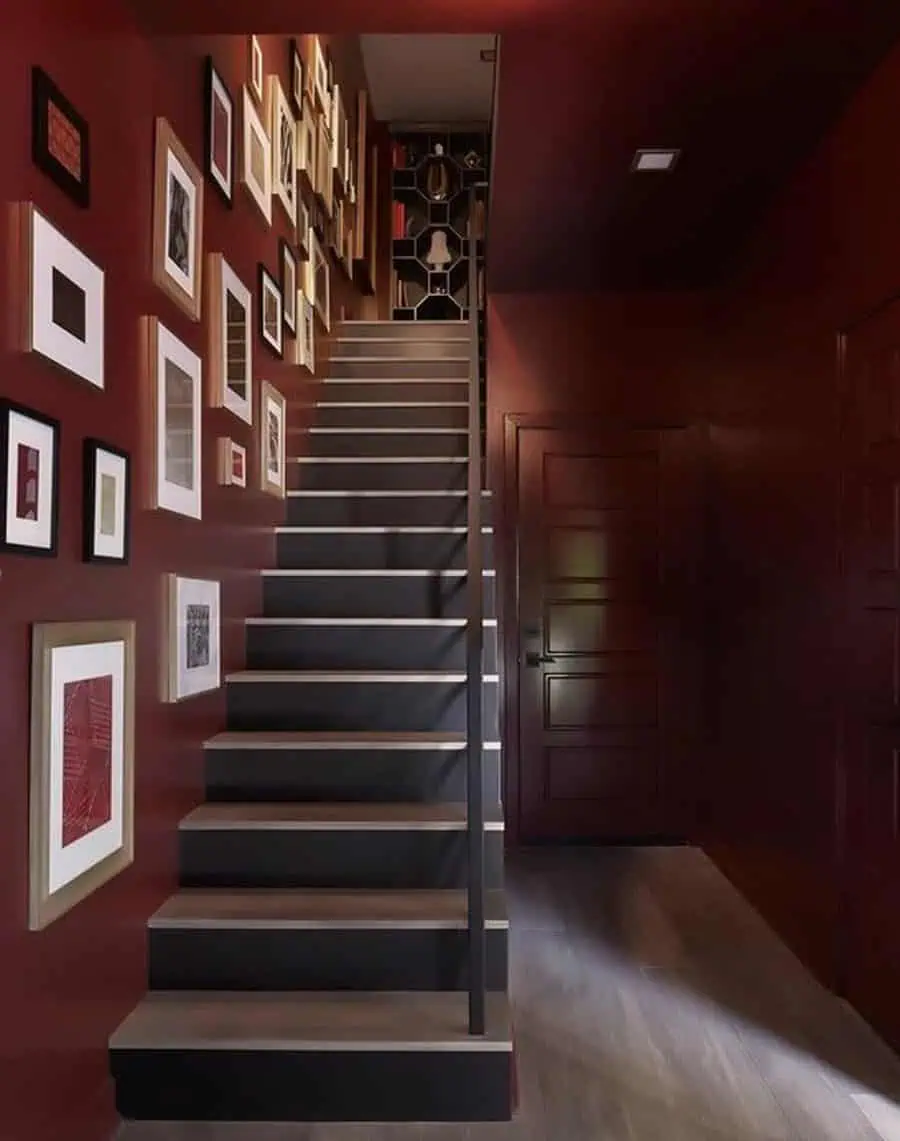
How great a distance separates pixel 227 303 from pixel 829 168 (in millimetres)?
2004

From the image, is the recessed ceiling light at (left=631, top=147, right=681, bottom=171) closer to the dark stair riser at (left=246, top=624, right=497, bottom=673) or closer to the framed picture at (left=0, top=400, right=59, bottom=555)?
the dark stair riser at (left=246, top=624, right=497, bottom=673)

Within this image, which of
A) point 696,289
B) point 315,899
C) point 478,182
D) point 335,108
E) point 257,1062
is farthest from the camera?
point 478,182

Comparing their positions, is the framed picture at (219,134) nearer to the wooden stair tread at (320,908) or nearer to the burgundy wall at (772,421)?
the burgundy wall at (772,421)

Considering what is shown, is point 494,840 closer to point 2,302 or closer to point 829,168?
point 2,302

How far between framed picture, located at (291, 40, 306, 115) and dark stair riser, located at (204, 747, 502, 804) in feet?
9.62

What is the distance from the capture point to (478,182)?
725 cm

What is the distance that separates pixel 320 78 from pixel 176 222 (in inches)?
107

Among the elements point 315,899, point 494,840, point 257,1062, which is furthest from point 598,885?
point 257,1062

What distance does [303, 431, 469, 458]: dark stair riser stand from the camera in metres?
4.50

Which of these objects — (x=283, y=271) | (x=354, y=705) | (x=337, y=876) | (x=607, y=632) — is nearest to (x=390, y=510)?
(x=283, y=271)

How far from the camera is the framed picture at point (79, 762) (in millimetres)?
1755

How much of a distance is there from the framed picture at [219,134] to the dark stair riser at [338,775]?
70.8 inches

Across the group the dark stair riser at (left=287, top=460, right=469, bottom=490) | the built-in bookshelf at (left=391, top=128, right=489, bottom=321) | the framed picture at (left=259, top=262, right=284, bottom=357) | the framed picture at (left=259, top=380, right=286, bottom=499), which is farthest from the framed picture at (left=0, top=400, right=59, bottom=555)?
the built-in bookshelf at (left=391, top=128, right=489, bottom=321)

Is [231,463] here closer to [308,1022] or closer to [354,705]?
[354,705]
